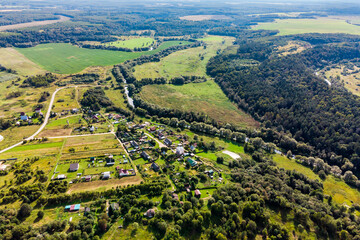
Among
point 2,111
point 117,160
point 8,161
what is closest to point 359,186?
point 117,160

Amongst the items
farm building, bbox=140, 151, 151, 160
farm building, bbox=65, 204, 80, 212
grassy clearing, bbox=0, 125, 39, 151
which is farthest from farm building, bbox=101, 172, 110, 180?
grassy clearing, bbox=0, 125, 39, 151

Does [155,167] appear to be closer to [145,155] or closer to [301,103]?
[145,155]

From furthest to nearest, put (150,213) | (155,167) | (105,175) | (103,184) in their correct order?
1. (155,167)
2. (105,175)
3. (103,184)
4. (150,213)

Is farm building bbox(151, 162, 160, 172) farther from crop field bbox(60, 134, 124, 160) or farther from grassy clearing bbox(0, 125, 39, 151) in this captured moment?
grassy clearing bbox(0, 125, 39, 151)

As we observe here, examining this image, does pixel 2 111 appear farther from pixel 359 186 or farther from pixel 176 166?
pixel 359 186

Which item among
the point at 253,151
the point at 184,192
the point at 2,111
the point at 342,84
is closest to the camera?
the point at 184,192

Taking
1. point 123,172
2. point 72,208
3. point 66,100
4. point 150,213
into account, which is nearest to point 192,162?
point 123,172
